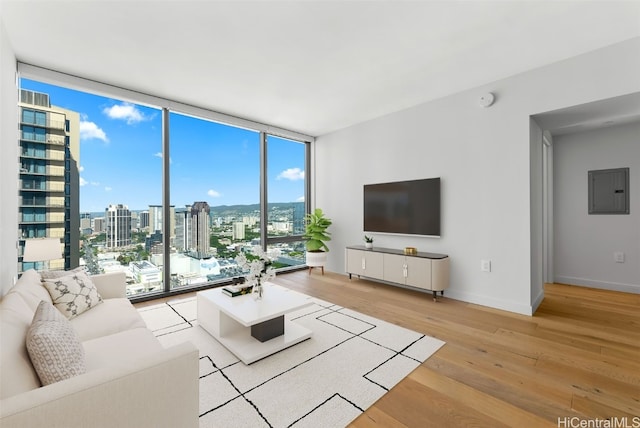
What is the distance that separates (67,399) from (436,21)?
317 centimetres

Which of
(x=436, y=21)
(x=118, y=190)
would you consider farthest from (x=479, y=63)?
(x=118, y=190)

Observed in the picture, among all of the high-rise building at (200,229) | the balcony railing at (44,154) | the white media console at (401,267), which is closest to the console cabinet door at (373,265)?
the white media console at (401,267)

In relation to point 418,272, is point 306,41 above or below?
above

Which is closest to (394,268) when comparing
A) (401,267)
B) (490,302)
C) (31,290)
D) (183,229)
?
(401,267)

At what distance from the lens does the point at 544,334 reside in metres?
2.63

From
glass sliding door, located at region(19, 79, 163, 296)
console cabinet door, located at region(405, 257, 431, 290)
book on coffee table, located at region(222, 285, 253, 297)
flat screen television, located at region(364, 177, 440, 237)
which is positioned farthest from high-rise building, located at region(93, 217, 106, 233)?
console cabinet door, located at region(405, 257, 431, 290)

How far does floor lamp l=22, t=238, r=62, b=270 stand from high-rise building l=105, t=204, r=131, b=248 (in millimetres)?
1001

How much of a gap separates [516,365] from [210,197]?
4213 mm

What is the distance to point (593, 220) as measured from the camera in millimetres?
4148

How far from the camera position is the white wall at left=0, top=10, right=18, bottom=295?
2205mm

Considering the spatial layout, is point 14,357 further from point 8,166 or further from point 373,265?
point 373,265

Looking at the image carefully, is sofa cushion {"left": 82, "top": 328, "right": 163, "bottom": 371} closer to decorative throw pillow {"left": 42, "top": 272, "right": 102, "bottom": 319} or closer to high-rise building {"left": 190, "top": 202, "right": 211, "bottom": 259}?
decorative throw pillow {"left": 42, "top": 272, "right": 102, "bottom": 319}

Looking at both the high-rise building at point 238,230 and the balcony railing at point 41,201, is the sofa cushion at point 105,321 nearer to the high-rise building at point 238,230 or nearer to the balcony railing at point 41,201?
the balcony railing at point 41,201

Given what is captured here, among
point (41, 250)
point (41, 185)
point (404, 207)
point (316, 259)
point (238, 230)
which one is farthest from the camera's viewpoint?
point (316, 259)
